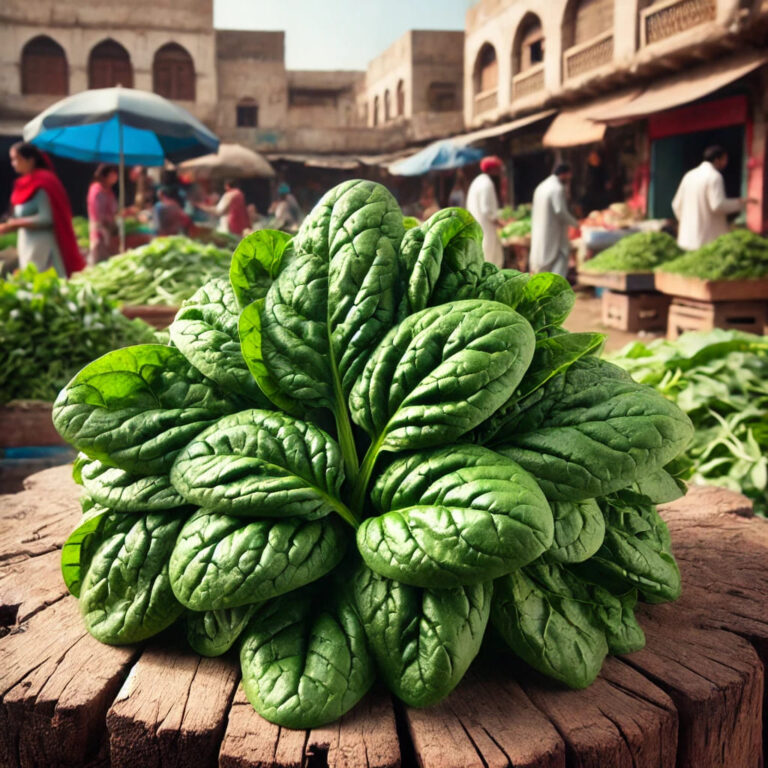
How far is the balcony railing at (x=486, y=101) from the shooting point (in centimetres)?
1992

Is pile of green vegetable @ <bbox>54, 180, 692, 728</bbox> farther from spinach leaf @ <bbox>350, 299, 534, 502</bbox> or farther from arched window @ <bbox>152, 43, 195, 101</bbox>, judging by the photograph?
arched window @ <bbox>152, 43, 195, 101</bbox>

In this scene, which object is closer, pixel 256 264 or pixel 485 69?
pixel 256 264

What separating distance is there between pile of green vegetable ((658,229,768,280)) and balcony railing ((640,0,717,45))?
17.8 ft

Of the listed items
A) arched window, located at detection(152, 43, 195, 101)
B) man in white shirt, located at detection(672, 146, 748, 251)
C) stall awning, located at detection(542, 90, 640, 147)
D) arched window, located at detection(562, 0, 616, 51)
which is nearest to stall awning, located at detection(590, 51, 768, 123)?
stall awning, located at detection(542, 90, 640, 147)

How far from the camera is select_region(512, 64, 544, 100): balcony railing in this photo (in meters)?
17.2

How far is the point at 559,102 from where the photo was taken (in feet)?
54.2

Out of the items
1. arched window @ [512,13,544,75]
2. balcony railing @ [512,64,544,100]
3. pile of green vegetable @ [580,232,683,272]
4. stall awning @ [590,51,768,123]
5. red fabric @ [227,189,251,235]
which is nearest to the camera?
pile of green vegetable @ [580,232,683,272]

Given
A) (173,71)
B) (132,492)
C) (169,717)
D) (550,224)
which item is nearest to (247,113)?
(173,71)

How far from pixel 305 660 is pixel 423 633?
145 millimetres

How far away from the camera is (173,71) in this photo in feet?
80.6

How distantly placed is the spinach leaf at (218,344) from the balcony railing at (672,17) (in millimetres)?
11508

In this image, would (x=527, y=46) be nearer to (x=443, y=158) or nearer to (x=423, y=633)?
(x=443, y=158)

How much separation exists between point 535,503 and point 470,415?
13 cm

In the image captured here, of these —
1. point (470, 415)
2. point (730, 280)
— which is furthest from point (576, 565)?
point (730, 280)
